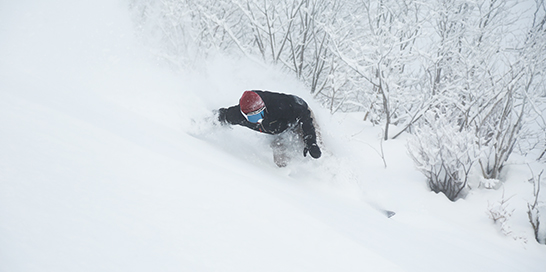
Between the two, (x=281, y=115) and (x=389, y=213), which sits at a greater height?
(x=281, y=115)

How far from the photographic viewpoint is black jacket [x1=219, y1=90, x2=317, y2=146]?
278 centimetres

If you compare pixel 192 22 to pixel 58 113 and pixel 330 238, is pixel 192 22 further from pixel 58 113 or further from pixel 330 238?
pixel 330 238

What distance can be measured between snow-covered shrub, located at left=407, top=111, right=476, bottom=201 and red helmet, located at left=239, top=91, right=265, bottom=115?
2.42m

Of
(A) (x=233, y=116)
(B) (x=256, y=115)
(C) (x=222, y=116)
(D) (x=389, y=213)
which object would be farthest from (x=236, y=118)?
(D) (x=389, y=213)

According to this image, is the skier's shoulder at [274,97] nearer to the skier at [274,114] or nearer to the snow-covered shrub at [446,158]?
the skier at [274,114]

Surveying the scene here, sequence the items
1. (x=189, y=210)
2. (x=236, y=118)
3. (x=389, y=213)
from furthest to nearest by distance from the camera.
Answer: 1. (x=236, y=118)
2. (x=389, y=213)
3. (x=189, y=210)

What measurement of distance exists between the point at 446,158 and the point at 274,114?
2.37 m

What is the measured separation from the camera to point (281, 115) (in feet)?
9.33

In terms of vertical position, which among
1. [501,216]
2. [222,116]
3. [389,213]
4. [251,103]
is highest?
[222,116]

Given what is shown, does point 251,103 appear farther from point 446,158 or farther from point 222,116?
point 446,158

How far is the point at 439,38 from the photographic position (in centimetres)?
581

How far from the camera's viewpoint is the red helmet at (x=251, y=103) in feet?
8.47

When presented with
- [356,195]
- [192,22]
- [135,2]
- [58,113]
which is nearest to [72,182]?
[58,113]

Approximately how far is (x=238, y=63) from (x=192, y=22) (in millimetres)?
2891
